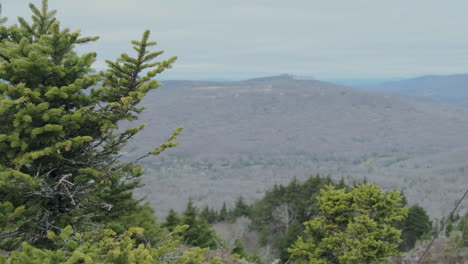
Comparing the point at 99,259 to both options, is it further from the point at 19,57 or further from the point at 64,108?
the point at 19,57

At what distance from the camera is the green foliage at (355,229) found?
46.0 ft

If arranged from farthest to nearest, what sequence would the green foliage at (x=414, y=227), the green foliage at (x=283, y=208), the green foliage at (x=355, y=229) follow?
the green foliage at (x=283, y=208)
the green foliage at (x=414, y=227)
the green foliage at (x=355, y=229)

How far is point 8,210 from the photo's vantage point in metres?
5.05

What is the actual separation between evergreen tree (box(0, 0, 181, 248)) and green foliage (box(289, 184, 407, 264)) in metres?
10.5

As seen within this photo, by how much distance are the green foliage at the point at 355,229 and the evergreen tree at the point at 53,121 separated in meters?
10.5

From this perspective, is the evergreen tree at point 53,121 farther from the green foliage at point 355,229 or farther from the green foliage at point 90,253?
the green foliage at point 355,229

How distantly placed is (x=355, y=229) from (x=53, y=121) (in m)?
11.9

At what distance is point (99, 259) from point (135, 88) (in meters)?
2.38

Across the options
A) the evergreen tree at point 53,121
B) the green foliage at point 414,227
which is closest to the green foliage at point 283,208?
the green foliage at point 414,227

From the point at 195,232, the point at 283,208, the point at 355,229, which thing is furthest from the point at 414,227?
the point at 355,229

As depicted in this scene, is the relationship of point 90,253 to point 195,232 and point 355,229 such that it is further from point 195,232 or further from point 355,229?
point 195,232

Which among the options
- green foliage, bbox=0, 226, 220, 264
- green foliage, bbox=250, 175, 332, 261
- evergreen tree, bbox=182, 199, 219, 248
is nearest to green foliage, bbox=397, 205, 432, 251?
green foliage, bbox=250, 175, 332, 261

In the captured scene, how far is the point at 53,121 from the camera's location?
17.8 feet

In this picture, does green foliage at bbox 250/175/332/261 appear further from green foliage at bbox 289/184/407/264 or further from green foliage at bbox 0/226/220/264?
green foliage at bbox 0/226/220/264
